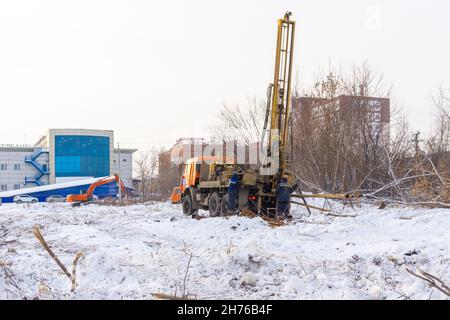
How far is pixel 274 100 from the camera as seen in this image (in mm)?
17312

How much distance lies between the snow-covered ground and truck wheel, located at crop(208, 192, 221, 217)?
576 cm

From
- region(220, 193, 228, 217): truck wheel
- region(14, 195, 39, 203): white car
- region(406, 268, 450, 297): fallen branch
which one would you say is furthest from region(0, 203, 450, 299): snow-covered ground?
region(14, 195, 39, 203): white car

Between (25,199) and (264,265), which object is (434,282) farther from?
(25,199)

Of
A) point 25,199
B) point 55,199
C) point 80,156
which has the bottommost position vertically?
point 25,199

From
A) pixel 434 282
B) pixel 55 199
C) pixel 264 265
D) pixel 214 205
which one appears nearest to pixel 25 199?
pixel 55 199

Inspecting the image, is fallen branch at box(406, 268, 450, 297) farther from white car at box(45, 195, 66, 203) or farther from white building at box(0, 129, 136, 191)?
white building at box(0, 129, 136, 191)

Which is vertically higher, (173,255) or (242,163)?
(242,163)

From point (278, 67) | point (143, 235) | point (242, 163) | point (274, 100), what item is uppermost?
point (278, 67)

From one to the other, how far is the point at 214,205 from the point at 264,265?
1051 centimetres

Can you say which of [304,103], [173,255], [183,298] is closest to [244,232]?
[173,255]

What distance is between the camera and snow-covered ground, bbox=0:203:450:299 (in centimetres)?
644

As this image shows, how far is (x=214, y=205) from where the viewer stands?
1827 cm
